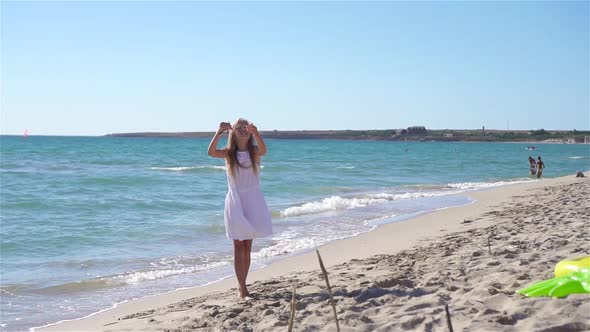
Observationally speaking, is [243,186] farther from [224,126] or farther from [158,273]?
[158,273]

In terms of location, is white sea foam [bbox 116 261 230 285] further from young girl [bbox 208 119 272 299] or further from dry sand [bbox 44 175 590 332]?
young girl [bbox 208 119 272 299]

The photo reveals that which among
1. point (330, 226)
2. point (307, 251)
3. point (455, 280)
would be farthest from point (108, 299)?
point (330, 226)

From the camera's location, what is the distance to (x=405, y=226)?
12.0 m

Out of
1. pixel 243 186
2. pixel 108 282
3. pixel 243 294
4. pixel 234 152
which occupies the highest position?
pixel 234 152

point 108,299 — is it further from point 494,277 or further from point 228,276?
point 494,277

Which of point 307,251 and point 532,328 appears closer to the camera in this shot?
point 532,328

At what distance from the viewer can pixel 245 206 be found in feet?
18.8

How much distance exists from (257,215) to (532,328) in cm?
270

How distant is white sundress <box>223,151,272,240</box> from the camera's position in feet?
18.5

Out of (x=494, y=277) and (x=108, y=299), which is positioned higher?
(x=494, y=277)

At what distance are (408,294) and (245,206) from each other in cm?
173

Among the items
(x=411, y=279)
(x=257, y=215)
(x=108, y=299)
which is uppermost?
(x=257, y=215)

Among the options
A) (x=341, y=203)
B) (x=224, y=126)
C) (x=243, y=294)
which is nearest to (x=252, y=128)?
(x=224, y=126)

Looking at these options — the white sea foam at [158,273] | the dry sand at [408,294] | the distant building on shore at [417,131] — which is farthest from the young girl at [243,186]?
the distant building on shore at [417,131]
